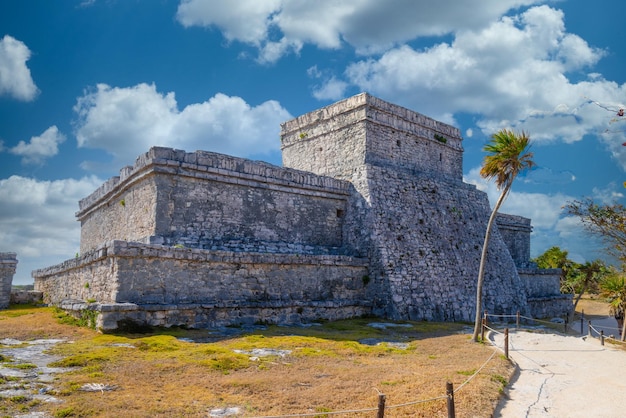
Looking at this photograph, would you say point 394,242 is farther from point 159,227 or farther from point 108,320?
point 108,320

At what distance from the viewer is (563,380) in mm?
9844

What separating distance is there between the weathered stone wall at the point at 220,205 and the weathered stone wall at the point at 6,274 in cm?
321

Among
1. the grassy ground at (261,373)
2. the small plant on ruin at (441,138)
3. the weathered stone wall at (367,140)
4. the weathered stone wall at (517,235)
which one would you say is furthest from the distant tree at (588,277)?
the grassy ground at (261,373)

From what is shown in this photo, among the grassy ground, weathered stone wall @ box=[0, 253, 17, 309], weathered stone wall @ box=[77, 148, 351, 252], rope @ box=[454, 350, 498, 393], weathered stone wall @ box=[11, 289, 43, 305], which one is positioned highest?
weathered stone wall @ box=[77, 148, 351, 252]

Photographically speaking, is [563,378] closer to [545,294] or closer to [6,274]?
[6,274]

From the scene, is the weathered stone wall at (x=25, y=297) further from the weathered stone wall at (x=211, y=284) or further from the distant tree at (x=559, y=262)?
the distant tree at (x=559, y=262)


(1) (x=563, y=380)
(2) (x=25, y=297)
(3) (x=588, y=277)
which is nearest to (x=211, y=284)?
(1) (x=563, y=380)

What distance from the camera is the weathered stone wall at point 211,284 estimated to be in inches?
490

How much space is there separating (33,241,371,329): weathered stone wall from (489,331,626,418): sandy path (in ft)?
17.2

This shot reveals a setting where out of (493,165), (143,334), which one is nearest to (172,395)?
(143,334)

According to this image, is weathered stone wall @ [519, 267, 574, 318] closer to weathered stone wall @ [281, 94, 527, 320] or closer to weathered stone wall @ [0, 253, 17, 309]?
weathered stone wall @ [281, 94, 527, 320]

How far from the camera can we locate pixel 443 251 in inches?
767

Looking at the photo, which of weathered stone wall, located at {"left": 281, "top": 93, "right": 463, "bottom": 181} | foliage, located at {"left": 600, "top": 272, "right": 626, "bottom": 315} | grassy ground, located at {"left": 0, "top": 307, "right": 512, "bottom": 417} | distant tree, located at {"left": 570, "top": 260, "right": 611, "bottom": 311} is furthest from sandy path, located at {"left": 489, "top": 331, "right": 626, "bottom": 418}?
distant tree, located at {"left": 570, "top": 260, "right": 611, "bottom": 311}

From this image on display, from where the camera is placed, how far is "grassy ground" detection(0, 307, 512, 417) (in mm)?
6746
